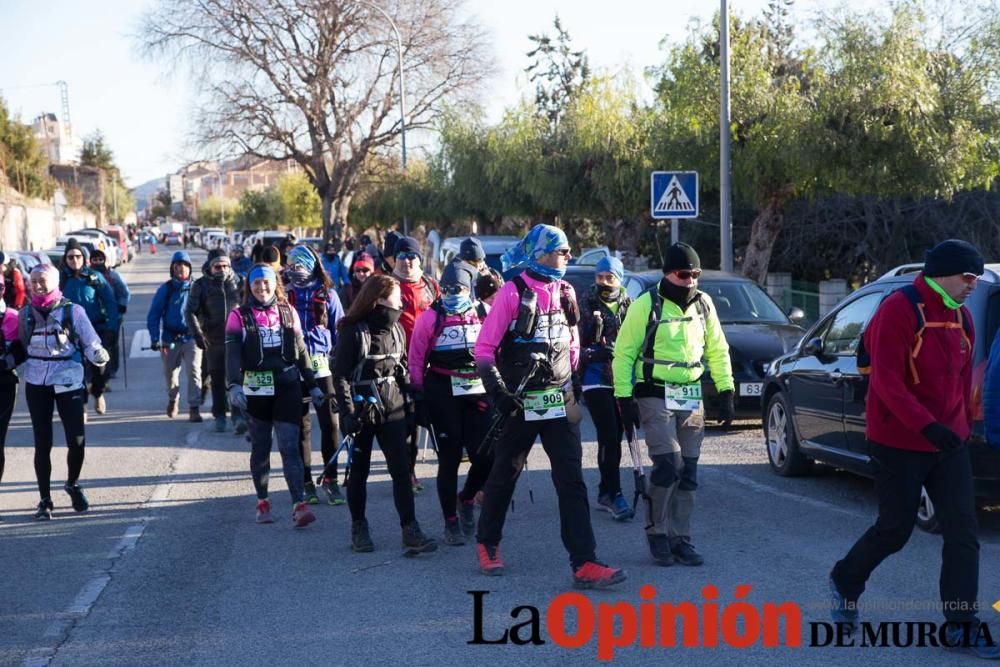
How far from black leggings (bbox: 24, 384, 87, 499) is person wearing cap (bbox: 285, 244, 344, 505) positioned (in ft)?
5.48

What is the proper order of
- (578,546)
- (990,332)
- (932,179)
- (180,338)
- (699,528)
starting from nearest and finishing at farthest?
(578,546), (990,332), (699,528), (180,338), (932,179)

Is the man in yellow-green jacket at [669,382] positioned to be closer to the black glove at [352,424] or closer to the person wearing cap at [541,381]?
the person wearing cap at [541,381]

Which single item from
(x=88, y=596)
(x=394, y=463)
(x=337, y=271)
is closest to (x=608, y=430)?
(x=394, y=463)

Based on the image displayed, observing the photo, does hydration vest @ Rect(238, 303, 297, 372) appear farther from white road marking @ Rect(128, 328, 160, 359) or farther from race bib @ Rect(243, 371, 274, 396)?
white road marking @ Rect(128, 328, 160, 359)

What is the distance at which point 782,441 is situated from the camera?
9.96 meters

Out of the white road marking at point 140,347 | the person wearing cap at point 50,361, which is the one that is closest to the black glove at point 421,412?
→ the person wearing cap at point 50,361

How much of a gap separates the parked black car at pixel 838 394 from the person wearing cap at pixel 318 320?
363 cm

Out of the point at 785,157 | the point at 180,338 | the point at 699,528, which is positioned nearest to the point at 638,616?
the point at 699,528

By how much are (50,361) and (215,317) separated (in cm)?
397

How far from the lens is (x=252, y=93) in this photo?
45750 mm

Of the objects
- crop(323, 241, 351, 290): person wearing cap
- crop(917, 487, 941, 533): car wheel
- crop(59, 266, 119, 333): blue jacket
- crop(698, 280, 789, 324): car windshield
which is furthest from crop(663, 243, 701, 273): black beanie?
crop(323, 241, 351, 290): person wearing cap

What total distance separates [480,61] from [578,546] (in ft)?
139

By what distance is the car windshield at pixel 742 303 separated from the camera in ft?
44.5

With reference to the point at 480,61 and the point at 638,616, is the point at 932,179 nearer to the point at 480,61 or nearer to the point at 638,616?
the point at 638,616
